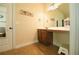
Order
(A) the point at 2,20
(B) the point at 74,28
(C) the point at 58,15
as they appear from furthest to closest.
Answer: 1. (C) the point at 58,15
2. (A) the point at 2,20
3. (B) the point at 74,28

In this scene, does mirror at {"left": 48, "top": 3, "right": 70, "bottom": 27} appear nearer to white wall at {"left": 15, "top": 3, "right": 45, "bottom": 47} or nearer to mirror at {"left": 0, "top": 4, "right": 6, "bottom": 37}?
white wall at {"left": 15, "top": 3, "right": 45, "bottom": 47}

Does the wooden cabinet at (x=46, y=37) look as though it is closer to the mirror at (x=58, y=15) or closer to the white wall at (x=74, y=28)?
the mirror at (x=58, y=15)

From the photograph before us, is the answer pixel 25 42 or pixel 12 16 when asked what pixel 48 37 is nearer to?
pixel 25 42

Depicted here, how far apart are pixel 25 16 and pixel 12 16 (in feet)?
2.76

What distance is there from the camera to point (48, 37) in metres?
4.13

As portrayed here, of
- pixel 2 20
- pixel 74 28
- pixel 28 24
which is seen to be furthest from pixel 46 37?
pixel 74 28

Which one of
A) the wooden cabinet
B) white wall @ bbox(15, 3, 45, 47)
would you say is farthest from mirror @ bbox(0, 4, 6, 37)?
the wooden cabinet

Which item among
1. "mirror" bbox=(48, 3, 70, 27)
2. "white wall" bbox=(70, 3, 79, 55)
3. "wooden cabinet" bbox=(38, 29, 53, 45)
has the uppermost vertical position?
"mirror" bbox=(48, 3, 70, 27)

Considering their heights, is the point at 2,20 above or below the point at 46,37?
above

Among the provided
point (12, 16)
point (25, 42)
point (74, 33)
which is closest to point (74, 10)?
point (74, 33)

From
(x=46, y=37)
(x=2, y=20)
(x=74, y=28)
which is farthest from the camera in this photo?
(x=46, y=37)

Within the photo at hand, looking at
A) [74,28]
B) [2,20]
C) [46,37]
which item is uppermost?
[2,20]

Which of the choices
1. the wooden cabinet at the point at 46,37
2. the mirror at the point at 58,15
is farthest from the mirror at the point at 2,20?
the mirror at the point at 58,15

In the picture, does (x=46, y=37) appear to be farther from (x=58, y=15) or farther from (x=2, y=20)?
(x=2, y=20)
